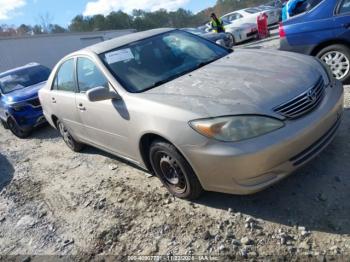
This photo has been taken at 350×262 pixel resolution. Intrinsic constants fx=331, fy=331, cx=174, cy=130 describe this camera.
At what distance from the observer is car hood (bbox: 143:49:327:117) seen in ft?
9.14

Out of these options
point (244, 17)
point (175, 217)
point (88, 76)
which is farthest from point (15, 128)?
point (244, 17)

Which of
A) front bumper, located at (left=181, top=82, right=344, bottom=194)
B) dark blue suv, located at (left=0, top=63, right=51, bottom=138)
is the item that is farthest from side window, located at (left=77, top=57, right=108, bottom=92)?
dark blue suv, located at (left=0, top=63, right=51, bottom=138)

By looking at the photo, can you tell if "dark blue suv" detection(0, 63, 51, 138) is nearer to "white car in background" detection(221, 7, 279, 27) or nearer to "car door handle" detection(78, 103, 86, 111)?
"car door handle" detection(78, 103, 86, 111)

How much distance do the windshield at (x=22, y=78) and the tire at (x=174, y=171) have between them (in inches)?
246

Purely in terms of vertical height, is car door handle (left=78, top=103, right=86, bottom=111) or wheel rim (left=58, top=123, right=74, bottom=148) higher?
car door handle (left=78, top=103, right=86, bottom=111)

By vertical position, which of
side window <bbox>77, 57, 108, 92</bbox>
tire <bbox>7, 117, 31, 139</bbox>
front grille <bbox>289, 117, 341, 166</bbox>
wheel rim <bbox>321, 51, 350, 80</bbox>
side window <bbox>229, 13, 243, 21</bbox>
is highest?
side window <bbox>229, 13, 243, 21</bbox>

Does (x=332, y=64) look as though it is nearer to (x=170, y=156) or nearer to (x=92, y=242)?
(x=170, y=156)

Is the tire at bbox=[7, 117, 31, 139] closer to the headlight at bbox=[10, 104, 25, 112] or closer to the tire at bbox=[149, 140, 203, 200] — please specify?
the headlight at bbox=[10, 104, 25, 112]

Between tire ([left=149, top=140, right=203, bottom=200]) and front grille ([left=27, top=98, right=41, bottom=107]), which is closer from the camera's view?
tire ([left=149, top=140, right=203, bottom=200])

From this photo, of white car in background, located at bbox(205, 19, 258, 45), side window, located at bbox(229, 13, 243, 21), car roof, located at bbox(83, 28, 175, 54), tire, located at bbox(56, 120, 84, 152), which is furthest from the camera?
side window, located at bbox(229, 13, 243, 21)

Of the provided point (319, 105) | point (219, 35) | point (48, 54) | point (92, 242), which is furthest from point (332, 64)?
point (48, 54)

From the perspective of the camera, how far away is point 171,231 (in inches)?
121

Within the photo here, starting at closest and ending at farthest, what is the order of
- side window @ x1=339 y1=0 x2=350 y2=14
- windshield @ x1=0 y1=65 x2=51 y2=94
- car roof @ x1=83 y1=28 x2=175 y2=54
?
car roof @ x1=83 y1=28 x2=175 y2=54 < side window @ x1=339 y1=0 x2=350 y2=14 < windshield @ x1=0 y1=65 x2=51 y2=94

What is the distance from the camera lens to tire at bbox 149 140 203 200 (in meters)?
3.04
